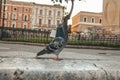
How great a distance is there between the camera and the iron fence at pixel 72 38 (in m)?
21.7

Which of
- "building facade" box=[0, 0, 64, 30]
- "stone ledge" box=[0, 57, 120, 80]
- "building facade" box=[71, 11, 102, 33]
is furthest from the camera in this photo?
"building facade" box=[0, 0, 64, 30]

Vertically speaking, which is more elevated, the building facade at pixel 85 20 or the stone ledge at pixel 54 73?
the building facade at pixel 85 20

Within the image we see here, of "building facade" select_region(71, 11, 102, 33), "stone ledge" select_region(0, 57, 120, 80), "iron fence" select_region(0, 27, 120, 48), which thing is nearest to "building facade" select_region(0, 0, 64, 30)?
"building facade" select_region(71, 11, 102, 33)

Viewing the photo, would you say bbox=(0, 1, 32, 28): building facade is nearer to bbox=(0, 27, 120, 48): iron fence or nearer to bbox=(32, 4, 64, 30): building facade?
bbox=(32, 4, 64, 30): building facade

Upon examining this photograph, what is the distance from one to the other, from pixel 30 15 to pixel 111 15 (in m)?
74.2

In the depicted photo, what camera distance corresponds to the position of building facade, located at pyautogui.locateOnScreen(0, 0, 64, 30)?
10644cm

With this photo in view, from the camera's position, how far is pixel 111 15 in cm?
3597

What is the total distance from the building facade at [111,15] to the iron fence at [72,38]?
917cm

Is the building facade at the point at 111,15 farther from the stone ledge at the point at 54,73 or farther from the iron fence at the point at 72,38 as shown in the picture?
the stone ledge at the point at 54,73

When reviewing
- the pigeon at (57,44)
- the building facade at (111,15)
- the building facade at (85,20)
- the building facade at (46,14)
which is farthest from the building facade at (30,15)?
the pigeon at (57,44)

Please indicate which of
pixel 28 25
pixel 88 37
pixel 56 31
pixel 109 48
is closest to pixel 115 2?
pixel 88 37

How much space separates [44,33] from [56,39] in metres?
22.6

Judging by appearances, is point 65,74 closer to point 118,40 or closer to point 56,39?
point 56,39

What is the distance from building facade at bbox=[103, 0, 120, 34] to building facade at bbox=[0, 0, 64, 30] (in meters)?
A: 68.3
